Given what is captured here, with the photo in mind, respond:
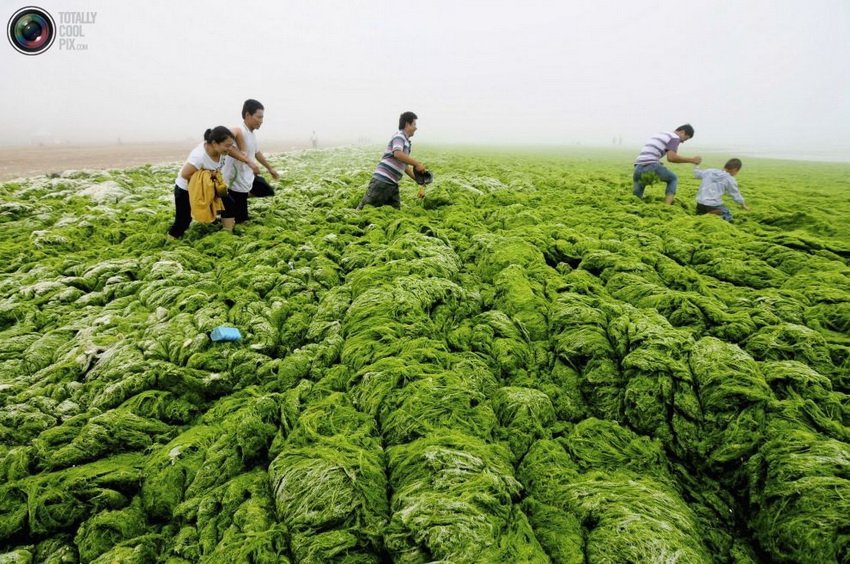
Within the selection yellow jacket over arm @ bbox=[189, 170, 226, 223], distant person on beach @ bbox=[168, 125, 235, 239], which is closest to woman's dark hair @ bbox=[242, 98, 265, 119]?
distant person on beach @ bbox=[168, 125, 235, 239]

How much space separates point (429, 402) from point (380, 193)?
Answer: 530 centimetres

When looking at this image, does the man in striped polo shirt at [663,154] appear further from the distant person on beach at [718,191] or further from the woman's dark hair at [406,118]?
the woman's dark hair at [406,118]

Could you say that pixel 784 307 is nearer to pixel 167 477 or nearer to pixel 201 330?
pixel 167 477

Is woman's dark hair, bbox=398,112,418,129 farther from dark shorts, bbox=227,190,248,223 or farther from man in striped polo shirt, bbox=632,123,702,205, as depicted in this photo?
man in striped polo shirt, bbox=632,123,702,205

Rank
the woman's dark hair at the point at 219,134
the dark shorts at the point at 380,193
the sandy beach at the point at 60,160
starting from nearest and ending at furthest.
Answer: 1. the woman's dark hair at the point at 219,134
2. the dark shorts at the point at 380,193
3. the sandy beach at the point at 60,160

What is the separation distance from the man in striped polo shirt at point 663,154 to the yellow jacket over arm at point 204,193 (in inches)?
336

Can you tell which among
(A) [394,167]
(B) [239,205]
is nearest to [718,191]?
(A) [394,167]

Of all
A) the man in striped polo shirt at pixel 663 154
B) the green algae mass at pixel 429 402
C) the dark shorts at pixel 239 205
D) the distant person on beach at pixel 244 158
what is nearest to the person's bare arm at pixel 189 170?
the distant person on beach at pixel 244 158

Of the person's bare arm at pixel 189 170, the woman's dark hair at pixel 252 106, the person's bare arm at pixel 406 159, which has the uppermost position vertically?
the woman's dark hair at pixel 252 106

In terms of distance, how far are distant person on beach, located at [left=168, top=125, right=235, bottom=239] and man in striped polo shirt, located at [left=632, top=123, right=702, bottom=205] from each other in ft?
27.1

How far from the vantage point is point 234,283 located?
4555mm

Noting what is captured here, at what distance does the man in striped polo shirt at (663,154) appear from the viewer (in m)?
7.85

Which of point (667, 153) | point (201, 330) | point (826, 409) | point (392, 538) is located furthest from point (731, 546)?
point (667, 153)

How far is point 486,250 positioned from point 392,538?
4057mm
